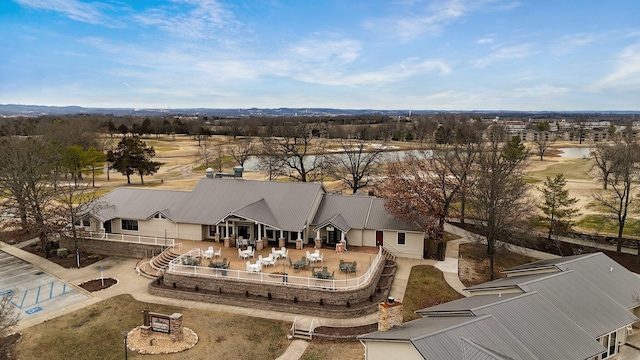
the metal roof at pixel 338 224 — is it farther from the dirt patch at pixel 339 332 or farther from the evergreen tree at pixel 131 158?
the evergreen tree at pixel 131 158

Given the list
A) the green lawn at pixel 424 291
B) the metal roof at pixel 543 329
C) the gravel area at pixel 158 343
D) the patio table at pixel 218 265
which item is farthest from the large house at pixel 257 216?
the metal roof at pixel 543 329

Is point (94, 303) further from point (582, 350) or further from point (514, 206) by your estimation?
point (514, 206)

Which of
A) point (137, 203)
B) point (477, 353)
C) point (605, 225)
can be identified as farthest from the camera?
point (605, 225)

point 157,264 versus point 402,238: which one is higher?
point 402,238

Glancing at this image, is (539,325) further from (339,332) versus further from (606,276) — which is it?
(339,332)

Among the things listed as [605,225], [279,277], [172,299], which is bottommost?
[172,299]

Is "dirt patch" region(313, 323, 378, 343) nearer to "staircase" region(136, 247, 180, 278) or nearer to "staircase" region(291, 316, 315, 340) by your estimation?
"staircase" region(291, 316, 315, 340)

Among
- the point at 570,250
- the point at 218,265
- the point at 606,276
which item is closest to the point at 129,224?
the point at 218,265
